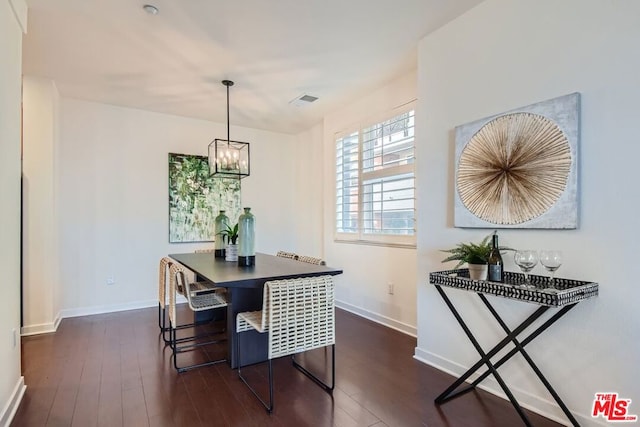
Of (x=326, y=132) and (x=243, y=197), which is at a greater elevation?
(x=326, y=132)

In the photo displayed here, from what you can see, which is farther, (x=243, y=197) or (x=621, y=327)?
(x=243, y=197)

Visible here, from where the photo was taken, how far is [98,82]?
12.3ft

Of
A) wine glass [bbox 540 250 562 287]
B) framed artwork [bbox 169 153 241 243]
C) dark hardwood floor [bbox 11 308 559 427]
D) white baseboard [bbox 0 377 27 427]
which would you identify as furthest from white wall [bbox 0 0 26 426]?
wine glass [bbox 540 250 562 287]

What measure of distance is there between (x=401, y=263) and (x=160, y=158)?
3.58 m

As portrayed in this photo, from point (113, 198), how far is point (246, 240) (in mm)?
2561

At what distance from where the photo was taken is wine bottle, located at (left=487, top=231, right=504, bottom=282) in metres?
2.10

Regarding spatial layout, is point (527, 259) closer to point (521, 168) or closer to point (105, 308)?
point (521, 168)

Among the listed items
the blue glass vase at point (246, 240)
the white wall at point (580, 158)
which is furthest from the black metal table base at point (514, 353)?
the blue glass vase at point (246, 240)

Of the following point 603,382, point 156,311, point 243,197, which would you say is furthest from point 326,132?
point 603,382

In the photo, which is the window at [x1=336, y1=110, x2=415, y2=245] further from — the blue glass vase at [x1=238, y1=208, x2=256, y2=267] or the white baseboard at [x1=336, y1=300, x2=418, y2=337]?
the blue glass vase at [x1=238, y1=208, x2=256, y2=267]

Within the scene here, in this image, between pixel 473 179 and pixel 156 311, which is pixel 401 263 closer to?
pixel 473 179

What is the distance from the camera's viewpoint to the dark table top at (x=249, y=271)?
2308 mm

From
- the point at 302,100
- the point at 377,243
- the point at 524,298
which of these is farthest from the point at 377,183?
the point at 524,298

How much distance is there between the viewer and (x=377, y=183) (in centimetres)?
404
